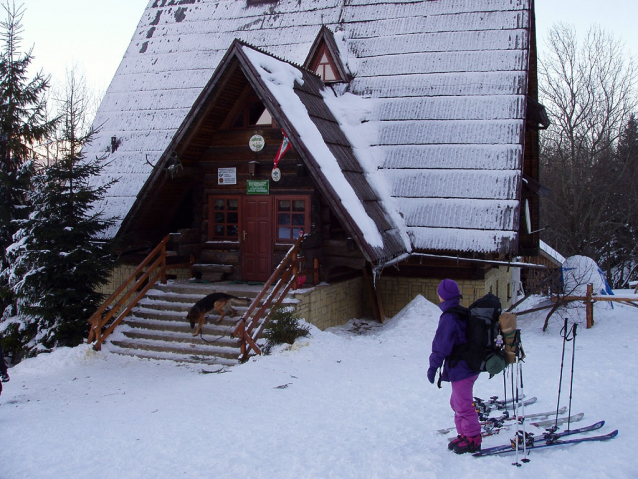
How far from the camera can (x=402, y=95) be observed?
1481 centimetres

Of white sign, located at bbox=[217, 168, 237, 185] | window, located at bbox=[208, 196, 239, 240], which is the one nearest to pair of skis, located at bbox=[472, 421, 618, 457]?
window, located at bbox=[208, 196, 239, 240]

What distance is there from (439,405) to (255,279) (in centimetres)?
649

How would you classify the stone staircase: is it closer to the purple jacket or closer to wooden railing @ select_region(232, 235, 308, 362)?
wooden railing @ select_region(232, 235, 308, 362)

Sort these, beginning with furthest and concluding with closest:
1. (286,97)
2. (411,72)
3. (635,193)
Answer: (635,193), (411,72), (286,97)

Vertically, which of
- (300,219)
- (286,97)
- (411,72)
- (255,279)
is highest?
(411,72)

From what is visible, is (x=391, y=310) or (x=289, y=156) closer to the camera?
(x=289, y=156)

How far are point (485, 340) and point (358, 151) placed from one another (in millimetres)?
8665

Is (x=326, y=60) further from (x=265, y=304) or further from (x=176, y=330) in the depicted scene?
(x=176, y=330)

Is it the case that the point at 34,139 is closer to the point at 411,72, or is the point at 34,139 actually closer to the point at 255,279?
the point at 255,279

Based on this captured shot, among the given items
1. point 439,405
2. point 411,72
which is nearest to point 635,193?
point 411,72

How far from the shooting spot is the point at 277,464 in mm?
5809

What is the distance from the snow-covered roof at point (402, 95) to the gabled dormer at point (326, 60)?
1.44 feet

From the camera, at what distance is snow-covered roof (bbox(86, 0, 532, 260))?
1288 cm

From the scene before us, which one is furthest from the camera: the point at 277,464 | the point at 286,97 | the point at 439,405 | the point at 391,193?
the point at 391,193
